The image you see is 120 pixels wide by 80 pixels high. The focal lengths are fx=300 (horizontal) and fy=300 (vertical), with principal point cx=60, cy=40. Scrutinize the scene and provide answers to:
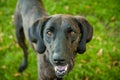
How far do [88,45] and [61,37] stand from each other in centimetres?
276

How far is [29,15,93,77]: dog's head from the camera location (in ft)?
12.4

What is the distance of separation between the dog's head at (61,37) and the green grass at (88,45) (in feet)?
5.49

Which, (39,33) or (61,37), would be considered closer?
(61,37)

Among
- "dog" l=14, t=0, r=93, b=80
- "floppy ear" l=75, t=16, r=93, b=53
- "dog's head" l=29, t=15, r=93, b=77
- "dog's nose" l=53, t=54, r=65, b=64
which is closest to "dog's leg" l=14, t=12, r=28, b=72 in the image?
"dog" l=14, t=0, r=93, b=80

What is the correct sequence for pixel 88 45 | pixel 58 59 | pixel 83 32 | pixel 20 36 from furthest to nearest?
pixel 88 45
pixel 20 36
pixel 83 32
pixel 58 59

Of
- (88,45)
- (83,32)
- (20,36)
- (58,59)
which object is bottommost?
(88,45)

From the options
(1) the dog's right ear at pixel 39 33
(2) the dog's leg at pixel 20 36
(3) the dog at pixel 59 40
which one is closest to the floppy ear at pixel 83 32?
(3) the dog at pixel 59 40

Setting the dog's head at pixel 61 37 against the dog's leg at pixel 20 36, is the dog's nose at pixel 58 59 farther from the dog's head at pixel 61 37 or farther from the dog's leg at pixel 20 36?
the dog's leg at pixel 20 36

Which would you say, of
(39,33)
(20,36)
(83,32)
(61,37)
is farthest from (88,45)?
(61,37)

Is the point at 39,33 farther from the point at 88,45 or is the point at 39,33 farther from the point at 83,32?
the point at 88,45

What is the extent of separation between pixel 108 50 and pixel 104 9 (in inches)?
60.5

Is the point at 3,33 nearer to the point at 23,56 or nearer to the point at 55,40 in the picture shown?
the point at 23,56

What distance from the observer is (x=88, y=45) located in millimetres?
6492

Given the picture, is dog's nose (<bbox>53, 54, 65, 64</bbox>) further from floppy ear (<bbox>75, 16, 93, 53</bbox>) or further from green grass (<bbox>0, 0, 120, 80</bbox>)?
green grass (<bbox>0, 0, 120, 80</bbox>)
